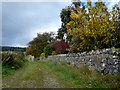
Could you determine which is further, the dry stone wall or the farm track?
the dry stone wall

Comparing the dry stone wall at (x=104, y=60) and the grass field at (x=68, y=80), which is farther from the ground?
the dry stone wall at (x=104, y=60)

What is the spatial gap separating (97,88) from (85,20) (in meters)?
7.58

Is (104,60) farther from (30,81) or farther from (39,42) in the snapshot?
(39,42)

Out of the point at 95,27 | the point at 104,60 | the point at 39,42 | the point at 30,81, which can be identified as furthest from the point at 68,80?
the point at 39,42

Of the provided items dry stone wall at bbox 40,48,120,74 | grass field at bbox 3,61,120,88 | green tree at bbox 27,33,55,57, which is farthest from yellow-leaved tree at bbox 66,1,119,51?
green tree at bbox 27,33,55,57

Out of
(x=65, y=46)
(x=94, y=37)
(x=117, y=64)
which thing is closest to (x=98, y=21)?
(x=94, y=37)

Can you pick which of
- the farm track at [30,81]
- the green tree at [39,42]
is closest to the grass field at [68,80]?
the farm track at [30,81]

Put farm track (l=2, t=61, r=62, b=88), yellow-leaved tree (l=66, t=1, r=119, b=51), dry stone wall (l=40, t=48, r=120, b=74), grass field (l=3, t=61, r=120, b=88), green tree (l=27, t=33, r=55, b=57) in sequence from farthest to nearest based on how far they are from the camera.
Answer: green tree (l=27, t=33, r=55, b=57) → yellow-leaved tree (l=66, t=1, r=119, b=51) → dry stone wall (l=40, t=48, r=120, b=74) → farm track (l=2, t=61, r=62, b=88) → grass field (l=3, t=61, r=120, b=88)

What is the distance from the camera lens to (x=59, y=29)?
1125 inches

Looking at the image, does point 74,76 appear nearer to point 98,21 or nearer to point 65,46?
point 98,21

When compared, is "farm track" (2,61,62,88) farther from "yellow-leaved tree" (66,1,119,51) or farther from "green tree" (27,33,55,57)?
"green tree" (27,33,55,57)

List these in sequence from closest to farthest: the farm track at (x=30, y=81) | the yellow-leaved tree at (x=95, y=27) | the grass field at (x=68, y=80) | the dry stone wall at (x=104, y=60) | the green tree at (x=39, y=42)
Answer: the grass field at (x=68, y=80) → the farm track at (x=30, y=81) → the dry stone wall at (x=104, y=60) → the yellow-leaved tree at (x=95, y=27) → the green tree at (x=39, y=42)

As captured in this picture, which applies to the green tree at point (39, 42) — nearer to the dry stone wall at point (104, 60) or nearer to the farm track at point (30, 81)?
the dry stone wall at point (104, 60)


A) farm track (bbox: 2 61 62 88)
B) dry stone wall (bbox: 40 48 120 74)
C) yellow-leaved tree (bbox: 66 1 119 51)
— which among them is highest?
yellow-leaved tree (bbox: 66 1 119 51)
